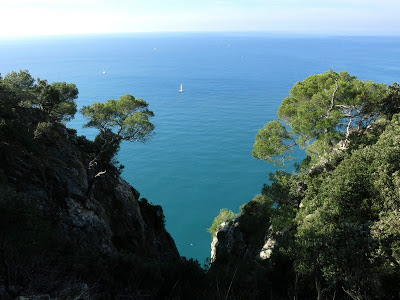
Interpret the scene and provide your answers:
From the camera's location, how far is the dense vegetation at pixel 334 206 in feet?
30.7

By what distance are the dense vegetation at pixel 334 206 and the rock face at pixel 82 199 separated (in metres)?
6.00

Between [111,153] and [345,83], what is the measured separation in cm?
1887

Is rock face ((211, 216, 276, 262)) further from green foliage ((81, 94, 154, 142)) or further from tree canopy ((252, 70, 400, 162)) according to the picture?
green foliage ((81, 94, 154, 142))

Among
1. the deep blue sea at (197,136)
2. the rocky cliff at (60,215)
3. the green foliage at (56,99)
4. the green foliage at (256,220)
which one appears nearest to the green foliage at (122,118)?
the rocky cliff at (60,215)

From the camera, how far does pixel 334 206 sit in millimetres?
12484

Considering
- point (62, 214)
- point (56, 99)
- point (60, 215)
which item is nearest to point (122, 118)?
point (56, 99)

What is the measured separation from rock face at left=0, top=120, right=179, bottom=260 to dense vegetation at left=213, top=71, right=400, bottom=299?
6.00m

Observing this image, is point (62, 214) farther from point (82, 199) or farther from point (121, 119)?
point (121, 119)

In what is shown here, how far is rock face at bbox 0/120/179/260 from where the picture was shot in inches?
458

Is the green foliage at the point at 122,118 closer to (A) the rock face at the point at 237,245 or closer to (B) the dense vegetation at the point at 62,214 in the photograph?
(B) the dense vegetation at the point at 62,214

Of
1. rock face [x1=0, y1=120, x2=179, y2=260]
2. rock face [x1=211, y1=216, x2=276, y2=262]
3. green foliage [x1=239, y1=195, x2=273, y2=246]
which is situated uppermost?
rock face [x1=0, y1=120, x2=179, y2=260]

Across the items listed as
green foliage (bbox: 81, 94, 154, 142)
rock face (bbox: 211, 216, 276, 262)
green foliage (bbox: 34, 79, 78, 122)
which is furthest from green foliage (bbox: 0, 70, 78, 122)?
rock face (bbox: 211, 216, 276, 262)

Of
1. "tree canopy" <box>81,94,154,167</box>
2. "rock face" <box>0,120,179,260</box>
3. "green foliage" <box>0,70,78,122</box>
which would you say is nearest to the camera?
"rock face" <box>0,120,179,260</box>

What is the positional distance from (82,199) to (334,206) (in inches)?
513
